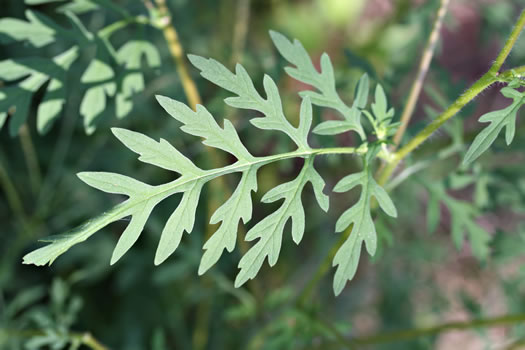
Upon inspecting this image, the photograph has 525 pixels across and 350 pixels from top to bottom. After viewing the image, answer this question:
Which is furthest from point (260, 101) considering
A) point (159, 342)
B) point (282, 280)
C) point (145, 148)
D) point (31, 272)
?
point (282, 280)

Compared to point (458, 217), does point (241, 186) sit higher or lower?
higher

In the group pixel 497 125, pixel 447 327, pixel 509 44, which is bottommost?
pixel 447 327

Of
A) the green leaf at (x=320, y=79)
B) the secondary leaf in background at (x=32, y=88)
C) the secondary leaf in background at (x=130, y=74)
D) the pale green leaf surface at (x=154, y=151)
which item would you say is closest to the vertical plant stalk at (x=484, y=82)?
the green leaf at (x=320, y=79)

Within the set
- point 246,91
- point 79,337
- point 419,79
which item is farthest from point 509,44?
point 79,337

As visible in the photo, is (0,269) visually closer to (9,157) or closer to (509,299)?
(9,157)

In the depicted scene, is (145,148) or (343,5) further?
(343,5)

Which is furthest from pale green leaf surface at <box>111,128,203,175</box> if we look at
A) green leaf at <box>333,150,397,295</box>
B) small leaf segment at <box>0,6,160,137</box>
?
small leaf segment at <box>0,6,160,137</box>

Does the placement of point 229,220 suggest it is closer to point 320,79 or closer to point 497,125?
point 320,79
